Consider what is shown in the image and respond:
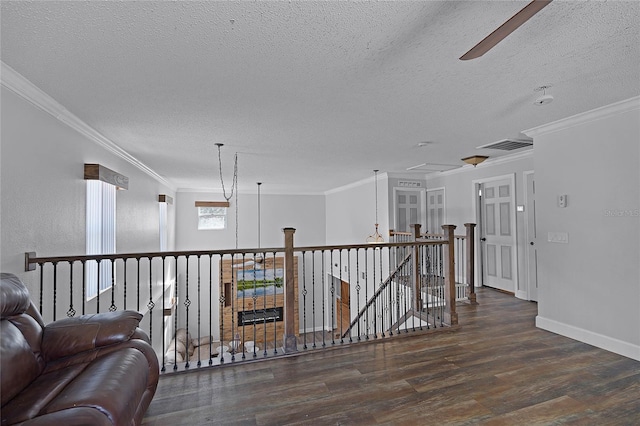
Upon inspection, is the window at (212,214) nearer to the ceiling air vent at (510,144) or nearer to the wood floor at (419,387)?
the wood floor at (419,387)

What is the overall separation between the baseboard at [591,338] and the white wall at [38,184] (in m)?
5.26

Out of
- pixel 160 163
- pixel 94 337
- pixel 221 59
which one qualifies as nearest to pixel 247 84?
pixel 221 59

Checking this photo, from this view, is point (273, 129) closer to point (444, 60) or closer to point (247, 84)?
point (247, 84)

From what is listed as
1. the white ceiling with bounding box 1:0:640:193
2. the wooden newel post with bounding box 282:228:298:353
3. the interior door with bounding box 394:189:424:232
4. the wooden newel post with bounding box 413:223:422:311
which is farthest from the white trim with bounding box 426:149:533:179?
the wooden newel post with bounding box 282:228:298:353

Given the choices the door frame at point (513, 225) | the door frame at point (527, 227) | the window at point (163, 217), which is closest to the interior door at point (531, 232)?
the door frame at point (527, 227)

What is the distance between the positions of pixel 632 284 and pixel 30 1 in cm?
493

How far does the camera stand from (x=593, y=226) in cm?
325

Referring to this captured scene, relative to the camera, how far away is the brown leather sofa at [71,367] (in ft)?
4.42

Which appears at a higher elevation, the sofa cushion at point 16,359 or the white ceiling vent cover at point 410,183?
the white ceiling vent cover at point 410,183

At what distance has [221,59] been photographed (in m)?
2.05

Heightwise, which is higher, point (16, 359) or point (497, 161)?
point (497, 161)

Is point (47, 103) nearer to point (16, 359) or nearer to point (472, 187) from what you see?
point (16, 359)

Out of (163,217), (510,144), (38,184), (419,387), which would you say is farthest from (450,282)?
(163,217)

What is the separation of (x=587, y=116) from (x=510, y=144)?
47.7 inches
